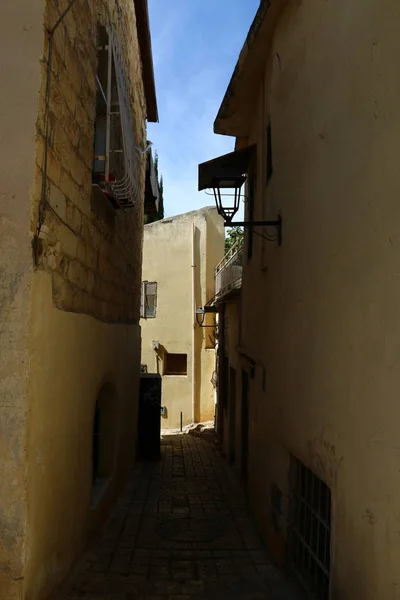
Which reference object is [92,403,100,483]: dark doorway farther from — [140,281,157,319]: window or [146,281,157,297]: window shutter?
[146,281,157,297]: window shutter

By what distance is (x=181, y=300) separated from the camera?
18.8 meters

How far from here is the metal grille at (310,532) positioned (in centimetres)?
391

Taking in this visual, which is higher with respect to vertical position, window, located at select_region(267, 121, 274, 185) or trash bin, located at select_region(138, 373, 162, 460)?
window, located at select_region(267, 121, 274, 185)

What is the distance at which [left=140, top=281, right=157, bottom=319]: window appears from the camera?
60.7ft

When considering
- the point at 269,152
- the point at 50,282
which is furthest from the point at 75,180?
the point at 269,152

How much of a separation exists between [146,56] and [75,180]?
Answer: 5861 millimetres

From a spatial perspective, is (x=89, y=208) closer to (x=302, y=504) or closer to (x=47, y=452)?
(x=47, y=452)

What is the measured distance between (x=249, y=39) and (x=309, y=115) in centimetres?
247

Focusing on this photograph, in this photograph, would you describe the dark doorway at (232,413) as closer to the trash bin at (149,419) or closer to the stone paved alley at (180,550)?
the stone paved alley at (180,550)

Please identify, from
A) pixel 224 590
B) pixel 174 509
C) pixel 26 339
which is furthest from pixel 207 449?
pixel 26 339

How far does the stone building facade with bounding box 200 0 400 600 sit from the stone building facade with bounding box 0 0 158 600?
5.88 ft

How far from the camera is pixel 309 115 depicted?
4.52 metres

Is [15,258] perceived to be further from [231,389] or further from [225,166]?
[231,389]

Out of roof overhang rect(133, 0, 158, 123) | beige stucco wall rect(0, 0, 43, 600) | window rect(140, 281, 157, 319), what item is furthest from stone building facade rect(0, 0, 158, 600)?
window rect(140, 281, 157, 319)
